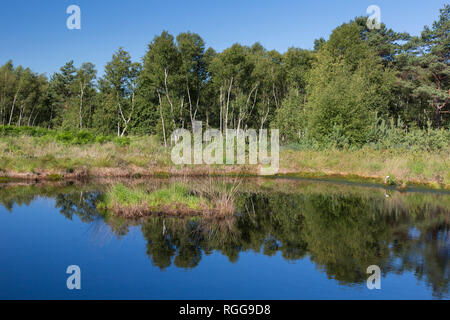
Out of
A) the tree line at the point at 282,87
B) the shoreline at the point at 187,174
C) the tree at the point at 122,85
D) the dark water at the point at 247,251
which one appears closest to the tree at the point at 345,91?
the tree line at the point at 282,87

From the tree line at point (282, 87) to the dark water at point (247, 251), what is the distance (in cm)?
1730

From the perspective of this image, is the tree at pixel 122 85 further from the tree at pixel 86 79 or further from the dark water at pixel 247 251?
the dark water at pixel 247 251

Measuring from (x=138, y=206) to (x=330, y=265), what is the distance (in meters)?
7.27

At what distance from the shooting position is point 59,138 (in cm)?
3375

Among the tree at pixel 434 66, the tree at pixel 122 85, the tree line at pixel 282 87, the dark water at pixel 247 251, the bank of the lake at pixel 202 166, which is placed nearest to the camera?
the dark water at pixel 247 251

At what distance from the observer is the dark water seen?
25.4ft

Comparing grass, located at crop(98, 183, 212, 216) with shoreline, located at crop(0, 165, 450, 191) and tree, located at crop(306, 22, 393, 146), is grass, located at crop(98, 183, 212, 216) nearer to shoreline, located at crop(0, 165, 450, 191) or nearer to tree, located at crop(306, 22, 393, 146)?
shoreline, located at crop(0, 165, 450, 191)

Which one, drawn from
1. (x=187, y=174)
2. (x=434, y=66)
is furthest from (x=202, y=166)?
(x=434, y=66)

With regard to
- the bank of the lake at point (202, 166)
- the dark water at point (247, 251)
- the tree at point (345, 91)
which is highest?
the tree at point (345, 91)

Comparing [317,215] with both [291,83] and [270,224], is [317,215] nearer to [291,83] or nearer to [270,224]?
[270,224]

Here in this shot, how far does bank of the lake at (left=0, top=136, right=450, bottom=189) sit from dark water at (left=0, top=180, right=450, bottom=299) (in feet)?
16.8

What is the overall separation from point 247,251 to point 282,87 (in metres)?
50.1

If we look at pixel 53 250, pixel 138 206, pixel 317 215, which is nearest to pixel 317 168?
pixel 317 215

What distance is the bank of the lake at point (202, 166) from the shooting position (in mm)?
21531
